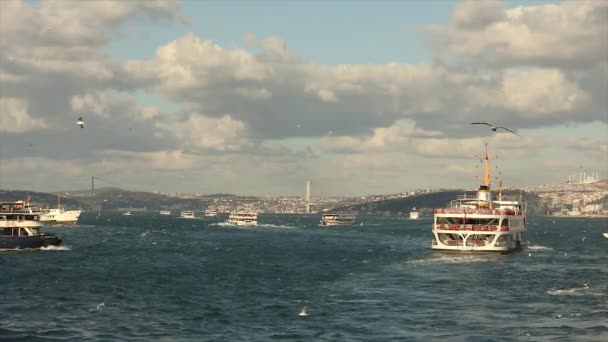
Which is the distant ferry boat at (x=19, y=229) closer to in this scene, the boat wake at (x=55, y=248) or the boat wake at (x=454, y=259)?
the boat wake at (x=55, y=248)

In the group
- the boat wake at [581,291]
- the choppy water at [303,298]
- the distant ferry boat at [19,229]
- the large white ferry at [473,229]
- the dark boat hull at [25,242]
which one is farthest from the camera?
the dark boat hull at [25,242]

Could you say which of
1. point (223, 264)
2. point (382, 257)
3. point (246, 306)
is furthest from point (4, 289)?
point (382, 257)

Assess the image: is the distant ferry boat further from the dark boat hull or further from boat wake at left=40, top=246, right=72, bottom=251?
boat wake at left=40, top=246, right=72, bottom=251

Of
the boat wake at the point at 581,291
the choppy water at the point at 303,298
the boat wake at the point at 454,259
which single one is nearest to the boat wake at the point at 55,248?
the choppy water at the point at 303,298

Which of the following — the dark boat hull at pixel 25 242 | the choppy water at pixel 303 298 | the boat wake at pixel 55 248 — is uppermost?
the dark boat hull at pixel 25 242

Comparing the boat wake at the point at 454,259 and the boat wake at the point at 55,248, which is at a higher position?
the boat wake at the point at 55,248

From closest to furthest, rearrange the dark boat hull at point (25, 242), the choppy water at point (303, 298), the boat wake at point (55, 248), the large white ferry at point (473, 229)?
the choppy water at point (303, 298) → the large white ferry at point (473, 229) → the dark boat hull at point (25, 242) → the boat wake at point (55, 248)

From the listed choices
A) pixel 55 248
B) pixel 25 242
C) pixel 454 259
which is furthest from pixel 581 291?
pixel 55 248

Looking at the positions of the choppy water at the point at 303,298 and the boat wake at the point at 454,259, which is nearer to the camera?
the choppy water at the point at 303,298
